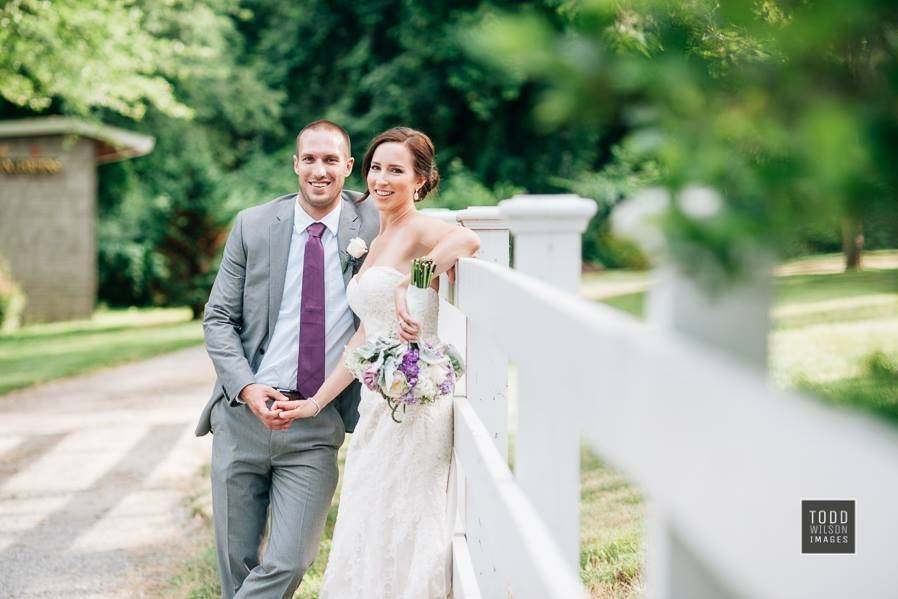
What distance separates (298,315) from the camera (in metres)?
4.25

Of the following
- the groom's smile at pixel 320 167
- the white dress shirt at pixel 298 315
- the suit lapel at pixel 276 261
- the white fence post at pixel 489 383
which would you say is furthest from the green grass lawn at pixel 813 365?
the groom's smile at pixel 320 167

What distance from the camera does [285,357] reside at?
13.9 feet

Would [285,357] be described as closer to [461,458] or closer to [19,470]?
[461,458]

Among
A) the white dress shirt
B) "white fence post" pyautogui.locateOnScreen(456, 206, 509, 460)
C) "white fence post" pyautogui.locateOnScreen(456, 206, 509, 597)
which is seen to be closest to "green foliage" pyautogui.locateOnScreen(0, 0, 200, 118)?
the white dress shirt

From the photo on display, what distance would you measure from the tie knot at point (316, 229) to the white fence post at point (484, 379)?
67 centimetres

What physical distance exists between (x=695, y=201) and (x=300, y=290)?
3314 millimetres

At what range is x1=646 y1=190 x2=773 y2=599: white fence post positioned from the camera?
1105 mm

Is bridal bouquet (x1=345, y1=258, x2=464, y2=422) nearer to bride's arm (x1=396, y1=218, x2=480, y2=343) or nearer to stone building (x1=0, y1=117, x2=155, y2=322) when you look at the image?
bride's arm (x1=396, y1=218, x2=480, y2=343)

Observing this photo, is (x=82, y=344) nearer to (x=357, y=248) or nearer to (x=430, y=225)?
(x=357, y=248)

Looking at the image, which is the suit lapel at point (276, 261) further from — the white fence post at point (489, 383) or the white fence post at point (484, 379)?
the white fence post at point (489, 383)

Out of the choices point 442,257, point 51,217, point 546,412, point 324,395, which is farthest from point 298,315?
point 51,217

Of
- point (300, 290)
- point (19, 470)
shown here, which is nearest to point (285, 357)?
point (300, 290)

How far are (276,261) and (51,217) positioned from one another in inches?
768

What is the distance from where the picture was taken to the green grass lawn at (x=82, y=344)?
12.9m
